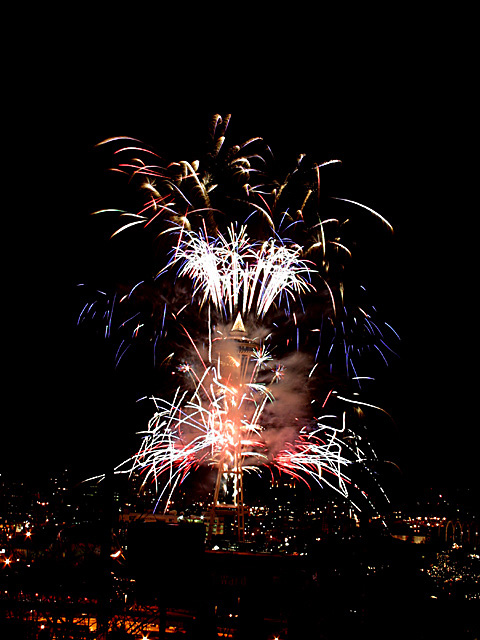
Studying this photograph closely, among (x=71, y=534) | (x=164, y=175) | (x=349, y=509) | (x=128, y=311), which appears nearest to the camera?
(x=71, y=534)

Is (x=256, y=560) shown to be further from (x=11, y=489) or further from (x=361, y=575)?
(x=11, y=489)

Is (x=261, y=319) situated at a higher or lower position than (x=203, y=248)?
lower

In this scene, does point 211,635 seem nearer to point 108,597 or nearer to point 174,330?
point 108,597

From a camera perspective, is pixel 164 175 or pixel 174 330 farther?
pixel 174 330

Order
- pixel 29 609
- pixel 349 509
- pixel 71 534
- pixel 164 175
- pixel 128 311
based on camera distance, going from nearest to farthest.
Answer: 1. pixel 29 609
2. pixel 71 534
3. pixel 349 509
4. pixel 164 175
5. pixel 128 311

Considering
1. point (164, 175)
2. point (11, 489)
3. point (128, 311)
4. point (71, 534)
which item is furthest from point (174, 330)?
point (71, 534)

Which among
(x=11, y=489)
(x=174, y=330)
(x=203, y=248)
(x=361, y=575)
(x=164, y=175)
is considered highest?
(x=164, y=175)
